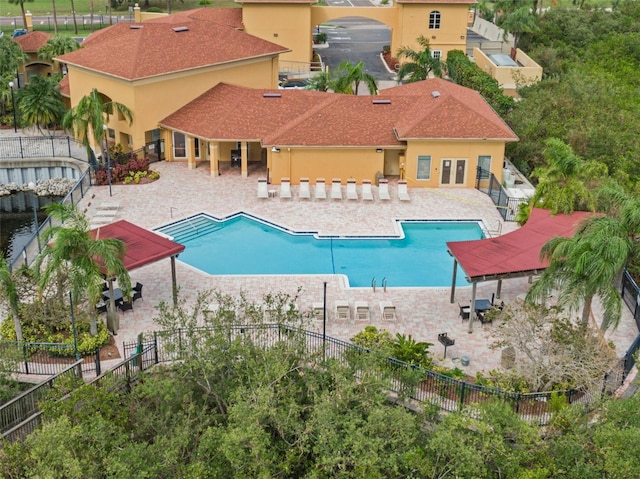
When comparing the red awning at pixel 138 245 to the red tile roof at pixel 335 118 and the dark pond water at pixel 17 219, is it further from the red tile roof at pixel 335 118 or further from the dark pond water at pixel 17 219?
the red tile roof at pixel 335 118

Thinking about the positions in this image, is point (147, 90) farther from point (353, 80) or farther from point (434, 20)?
point (434, 20)

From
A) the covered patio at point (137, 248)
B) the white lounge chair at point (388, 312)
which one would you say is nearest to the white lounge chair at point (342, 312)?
the white lounge chair at point (388, 312)

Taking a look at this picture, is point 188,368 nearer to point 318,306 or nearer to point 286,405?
point 286,405

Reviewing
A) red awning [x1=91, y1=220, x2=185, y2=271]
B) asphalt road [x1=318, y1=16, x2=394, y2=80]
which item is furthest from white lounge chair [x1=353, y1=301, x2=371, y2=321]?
asphalt road [x1=318, y1=16, x2=394, y2=80]

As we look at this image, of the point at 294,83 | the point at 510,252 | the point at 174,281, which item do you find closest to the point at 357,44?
the point at 294,83

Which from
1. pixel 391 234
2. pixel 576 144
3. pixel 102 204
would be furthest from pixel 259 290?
pixel 576 144

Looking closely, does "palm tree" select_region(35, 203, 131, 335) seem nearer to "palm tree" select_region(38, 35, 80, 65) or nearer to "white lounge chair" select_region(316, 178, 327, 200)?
"white lounge chair" select_region(316, 178, 327, 200)
